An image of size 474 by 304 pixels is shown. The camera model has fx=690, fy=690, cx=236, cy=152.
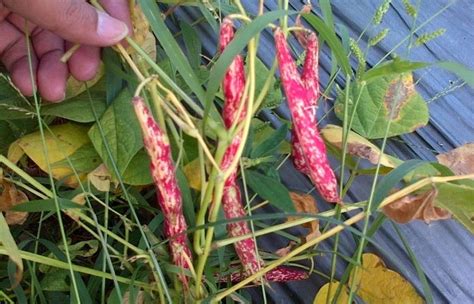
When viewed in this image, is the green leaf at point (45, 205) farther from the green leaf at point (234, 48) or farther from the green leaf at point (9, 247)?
the green leaf at point (234, 48)

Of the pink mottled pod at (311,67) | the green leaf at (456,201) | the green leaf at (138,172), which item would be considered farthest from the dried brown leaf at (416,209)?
the green leaf at (138,172)

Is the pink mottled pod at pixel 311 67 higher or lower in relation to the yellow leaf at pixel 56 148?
higher

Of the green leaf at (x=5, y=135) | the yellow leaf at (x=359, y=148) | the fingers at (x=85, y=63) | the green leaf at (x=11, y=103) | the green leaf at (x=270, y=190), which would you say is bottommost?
the green leaf at (x=5, y=135)

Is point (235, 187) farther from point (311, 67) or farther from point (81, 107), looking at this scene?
point (81, 107)

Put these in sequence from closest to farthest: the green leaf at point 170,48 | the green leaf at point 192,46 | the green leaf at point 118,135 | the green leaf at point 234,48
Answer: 1. the green leaf at point 234,48
2. the green leaf at point 170,48
3. the green leaf at point 118,135
4. the green leaf at point 192,46

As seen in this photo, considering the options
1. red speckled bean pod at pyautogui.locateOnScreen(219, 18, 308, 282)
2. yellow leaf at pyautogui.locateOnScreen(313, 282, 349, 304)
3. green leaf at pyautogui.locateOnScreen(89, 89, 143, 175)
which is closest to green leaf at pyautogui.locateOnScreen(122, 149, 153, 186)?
green leaf at pyautogui.locateOnScreen(89, 89, 143, 175)

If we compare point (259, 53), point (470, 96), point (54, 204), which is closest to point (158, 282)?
point (54, 204)

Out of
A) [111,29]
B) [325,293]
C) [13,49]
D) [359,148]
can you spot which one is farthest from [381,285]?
[13,49]
